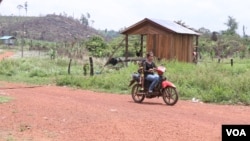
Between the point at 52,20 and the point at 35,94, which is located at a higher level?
the point at 52,20

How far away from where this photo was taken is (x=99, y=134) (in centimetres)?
847

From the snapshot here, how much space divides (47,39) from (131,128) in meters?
89.3

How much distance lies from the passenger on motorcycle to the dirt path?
0.61 m

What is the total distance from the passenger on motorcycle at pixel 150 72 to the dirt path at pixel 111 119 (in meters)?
0.61

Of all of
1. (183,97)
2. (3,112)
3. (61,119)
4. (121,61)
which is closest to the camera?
(61,119)

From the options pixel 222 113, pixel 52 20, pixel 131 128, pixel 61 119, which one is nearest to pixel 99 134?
pixel 131 128

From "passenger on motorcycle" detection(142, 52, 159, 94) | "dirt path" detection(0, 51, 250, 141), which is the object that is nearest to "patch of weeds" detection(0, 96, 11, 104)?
"dirt path" detection(0, 51, 250, 141)

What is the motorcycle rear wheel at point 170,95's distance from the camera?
12.9 metres

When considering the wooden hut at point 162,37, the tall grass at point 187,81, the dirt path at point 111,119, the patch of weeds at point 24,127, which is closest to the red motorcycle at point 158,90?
the dirt path at point 111,119

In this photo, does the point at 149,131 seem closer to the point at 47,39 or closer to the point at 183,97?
the point at 183,97

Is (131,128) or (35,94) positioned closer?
(131,128)

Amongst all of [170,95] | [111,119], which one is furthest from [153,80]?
[111,119]

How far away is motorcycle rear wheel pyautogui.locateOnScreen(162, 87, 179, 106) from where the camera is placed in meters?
12.9

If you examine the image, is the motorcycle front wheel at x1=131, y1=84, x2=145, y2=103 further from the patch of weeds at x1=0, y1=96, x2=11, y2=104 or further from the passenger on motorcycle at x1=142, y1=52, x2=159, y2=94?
the patch of weeds at x1=0, y1=96, x2=11, y2=104
